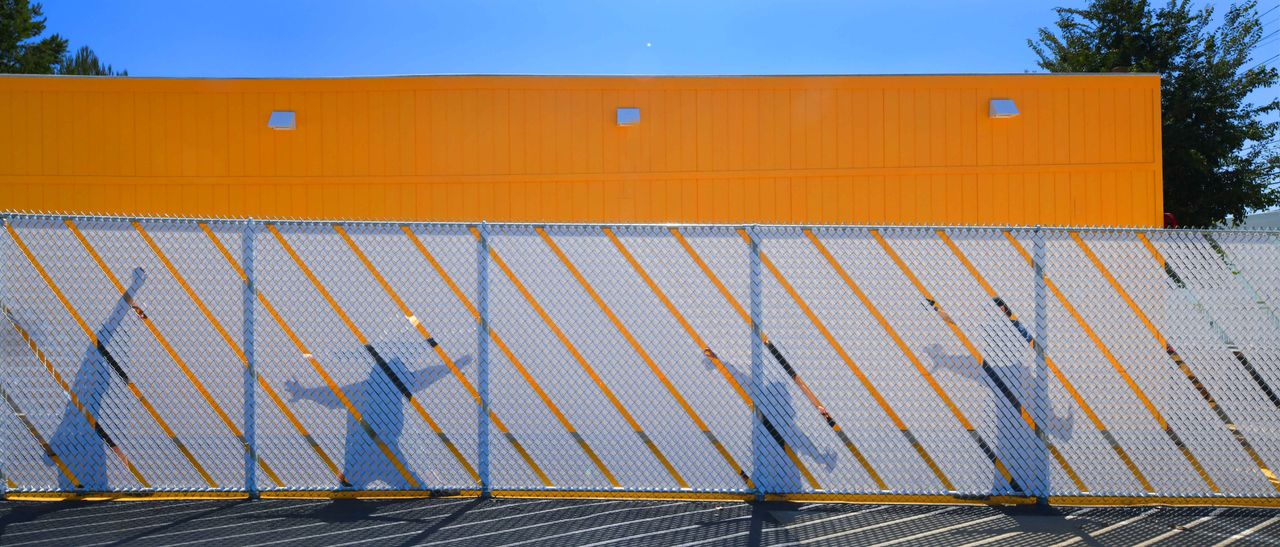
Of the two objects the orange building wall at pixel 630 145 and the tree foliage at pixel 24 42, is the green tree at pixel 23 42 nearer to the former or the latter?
the tree foliage at pixel 24 42

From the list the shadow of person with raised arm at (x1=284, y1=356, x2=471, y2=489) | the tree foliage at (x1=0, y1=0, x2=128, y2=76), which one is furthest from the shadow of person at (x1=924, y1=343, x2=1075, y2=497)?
the tree foliage at (x1=0, y1=0, x2=128, y2=76)

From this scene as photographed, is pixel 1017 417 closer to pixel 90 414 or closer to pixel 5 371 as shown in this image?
pixel 90 414

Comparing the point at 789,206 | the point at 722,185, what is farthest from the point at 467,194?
the point at 789,206

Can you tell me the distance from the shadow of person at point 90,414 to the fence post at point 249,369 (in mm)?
679

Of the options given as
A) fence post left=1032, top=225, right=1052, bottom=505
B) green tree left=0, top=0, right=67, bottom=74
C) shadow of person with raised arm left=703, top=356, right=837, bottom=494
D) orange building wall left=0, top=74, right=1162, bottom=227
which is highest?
green tree left=0, top=0, right=67, bottom=74

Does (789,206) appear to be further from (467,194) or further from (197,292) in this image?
(197,292)

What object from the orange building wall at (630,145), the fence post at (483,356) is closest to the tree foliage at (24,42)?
the orange building wall at (630,145)

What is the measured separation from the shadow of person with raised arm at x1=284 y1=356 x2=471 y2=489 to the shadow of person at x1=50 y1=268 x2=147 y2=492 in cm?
104

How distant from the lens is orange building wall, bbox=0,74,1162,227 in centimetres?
909

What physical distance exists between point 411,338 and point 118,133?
6.35 m

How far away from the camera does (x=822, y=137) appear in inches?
358

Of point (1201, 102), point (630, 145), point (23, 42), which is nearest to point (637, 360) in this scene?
point (630, 145)

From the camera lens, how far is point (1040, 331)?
471cm

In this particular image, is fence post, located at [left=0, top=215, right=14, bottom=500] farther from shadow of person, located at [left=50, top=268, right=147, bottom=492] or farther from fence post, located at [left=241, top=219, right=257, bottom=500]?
fence post, located at [left=241, top=219, right=257, bottom=500]
